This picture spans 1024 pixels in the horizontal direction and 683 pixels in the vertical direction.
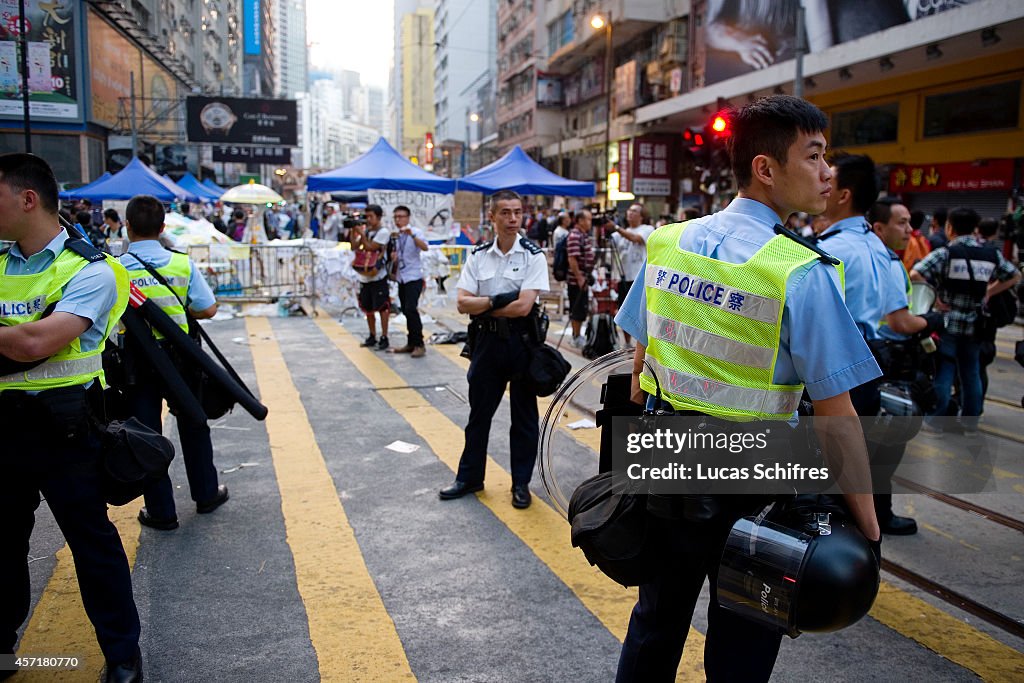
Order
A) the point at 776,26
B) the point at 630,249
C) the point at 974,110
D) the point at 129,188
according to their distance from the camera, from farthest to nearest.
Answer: the point at 776,26 < the point at 129,188 < the point at 974,110 < the point at 630,249

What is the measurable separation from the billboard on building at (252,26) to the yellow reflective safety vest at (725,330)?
10615cm

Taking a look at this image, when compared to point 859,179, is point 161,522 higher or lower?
lower

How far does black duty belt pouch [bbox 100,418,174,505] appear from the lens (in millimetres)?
3027

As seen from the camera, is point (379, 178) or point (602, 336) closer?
point (602, 336)

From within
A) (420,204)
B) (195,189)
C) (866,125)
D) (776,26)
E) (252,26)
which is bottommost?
(420,204)

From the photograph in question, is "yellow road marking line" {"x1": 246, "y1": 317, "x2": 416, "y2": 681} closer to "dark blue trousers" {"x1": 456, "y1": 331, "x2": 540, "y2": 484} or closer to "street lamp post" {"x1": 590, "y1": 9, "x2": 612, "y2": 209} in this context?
"dark blue trousers" {"x1": 456, "y1": 331, "x2": 540, "y2": 484}

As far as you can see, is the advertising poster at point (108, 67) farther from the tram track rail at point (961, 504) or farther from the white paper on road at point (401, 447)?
the tram track rail at point (961, 504)

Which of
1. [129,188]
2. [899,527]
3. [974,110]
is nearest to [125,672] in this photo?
[899,527]

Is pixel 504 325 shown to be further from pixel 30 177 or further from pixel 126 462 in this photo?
pixel 30 177

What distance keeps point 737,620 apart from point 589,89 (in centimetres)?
4829

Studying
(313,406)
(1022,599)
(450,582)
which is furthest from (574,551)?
(313,406)

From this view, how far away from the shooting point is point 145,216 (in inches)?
189

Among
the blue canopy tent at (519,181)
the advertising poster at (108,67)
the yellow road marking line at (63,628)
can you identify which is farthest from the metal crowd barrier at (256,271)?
the advertising poster at (108,67)

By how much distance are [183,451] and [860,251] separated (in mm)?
3960
